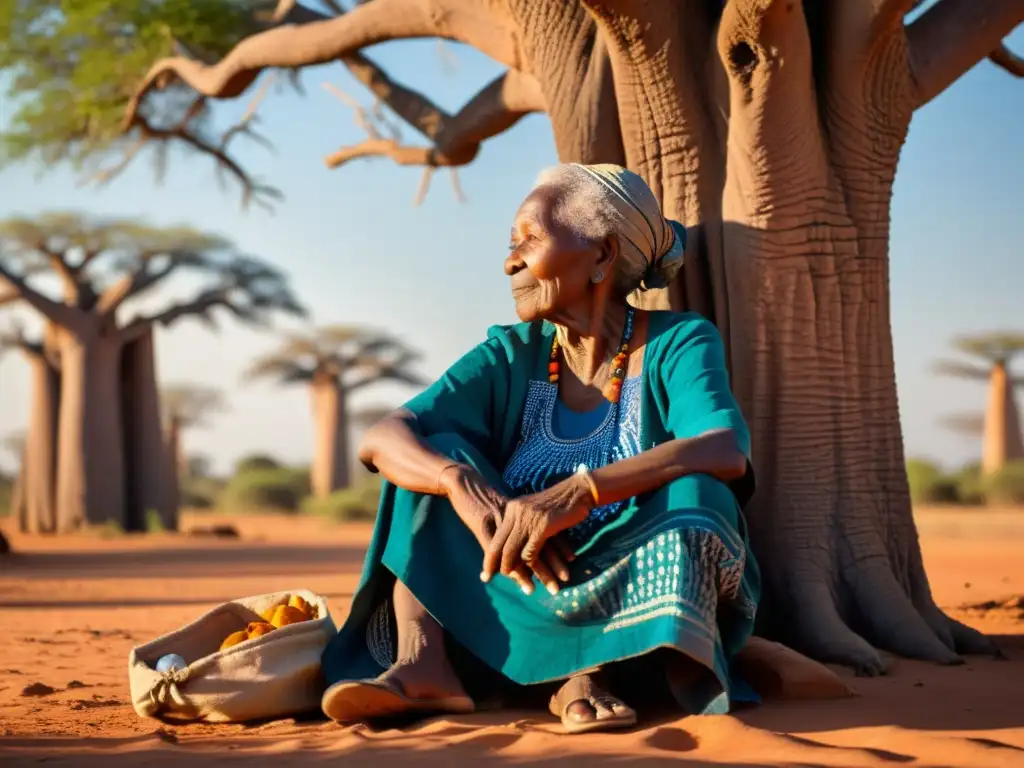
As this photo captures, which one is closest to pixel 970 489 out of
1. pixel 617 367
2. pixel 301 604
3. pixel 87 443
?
pixel 87 443

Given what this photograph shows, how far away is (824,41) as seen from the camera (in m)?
5.17

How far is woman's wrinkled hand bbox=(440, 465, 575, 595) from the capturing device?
3379 millimetres

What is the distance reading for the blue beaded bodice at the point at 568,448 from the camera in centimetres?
374

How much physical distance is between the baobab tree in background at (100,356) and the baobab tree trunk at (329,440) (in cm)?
1283

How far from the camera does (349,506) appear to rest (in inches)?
1117

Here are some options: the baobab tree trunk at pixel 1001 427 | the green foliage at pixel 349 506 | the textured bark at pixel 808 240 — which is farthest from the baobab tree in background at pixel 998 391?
the textured bark at pixel 808 240

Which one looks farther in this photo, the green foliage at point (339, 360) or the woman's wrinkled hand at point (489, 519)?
the green foliage at point (339, 360)

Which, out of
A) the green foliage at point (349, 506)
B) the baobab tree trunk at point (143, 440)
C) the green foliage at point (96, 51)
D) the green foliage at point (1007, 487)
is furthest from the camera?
the green foliage at point (349, 506)

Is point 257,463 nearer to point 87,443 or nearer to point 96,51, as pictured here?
point 87,443

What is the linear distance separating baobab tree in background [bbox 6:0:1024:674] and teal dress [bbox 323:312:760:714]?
119 centimetres

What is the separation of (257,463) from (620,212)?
128 ft

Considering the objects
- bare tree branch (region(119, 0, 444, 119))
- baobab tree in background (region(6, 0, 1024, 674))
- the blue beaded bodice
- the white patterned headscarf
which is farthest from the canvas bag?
bare tree branch (region(119, 0, 444, 119))

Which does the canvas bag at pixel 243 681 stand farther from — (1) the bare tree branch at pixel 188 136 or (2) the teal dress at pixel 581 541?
(1) the bare tree branch at pixel 188 136

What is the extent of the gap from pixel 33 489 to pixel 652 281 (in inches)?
701
